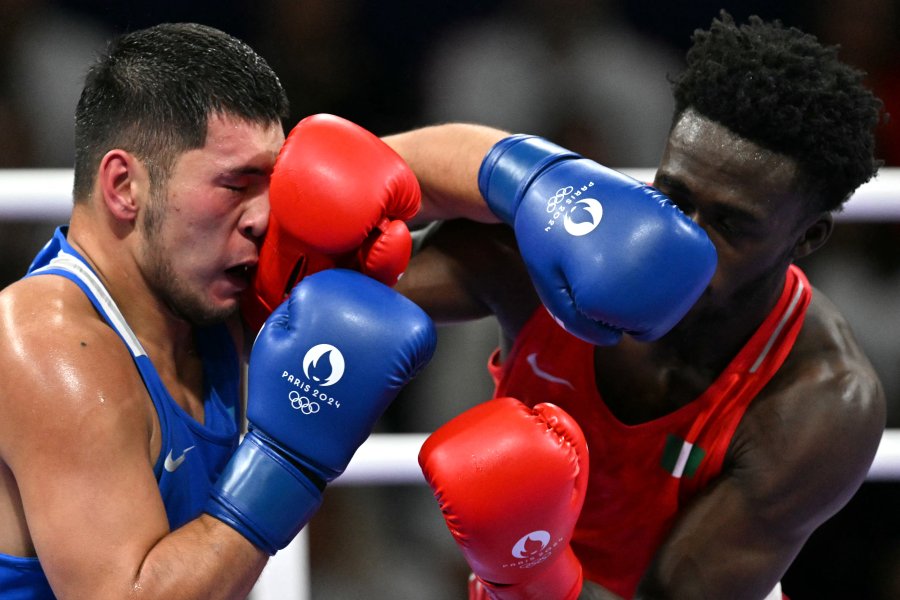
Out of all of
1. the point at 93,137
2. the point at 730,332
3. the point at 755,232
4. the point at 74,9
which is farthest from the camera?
the point at 74,9

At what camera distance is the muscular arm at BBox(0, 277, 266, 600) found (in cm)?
136

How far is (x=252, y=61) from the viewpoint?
1622 millimetres

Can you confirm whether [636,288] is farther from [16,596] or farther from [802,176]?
[16,596]

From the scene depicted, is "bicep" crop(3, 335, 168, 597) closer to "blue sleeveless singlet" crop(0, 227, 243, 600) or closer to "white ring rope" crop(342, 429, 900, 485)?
"blue sleeveless singlet" crop(0, 227, 243, 600)

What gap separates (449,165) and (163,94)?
51cm

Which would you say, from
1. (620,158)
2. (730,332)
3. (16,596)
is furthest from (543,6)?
(16,596)

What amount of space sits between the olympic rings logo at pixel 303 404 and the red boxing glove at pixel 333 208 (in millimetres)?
234

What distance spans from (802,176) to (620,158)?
4.34 feet

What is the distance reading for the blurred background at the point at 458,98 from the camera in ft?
9.18

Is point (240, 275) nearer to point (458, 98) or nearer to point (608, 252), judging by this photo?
point (608, 252)

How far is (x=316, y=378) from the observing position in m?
1.50

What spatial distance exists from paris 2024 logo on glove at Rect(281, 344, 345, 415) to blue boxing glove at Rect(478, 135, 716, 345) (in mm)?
317

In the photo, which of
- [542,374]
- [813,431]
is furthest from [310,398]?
[813,431]

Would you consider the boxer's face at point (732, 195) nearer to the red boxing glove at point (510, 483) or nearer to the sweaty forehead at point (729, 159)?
the sweaty forehead at point (729, 159)
